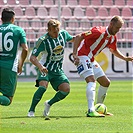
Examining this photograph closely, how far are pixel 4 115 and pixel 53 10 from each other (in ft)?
77.2

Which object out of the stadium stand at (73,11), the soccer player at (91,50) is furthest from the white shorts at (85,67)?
the stadium stand at (73,11)

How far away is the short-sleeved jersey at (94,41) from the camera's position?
11.1m

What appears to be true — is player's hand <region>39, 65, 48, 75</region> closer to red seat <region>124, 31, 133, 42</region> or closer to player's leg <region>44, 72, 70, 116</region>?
player's leg <region>44, 72, 70, 116</region>

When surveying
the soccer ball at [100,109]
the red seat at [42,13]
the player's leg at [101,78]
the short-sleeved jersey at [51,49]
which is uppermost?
the red seat at [42,13]

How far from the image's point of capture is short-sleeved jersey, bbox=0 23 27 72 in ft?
30.8

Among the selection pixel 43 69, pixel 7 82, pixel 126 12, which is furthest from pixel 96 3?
pixel 7 82

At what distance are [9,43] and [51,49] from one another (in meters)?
1.44

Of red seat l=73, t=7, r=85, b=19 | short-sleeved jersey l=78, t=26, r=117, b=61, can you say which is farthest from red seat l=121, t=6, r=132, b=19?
short-sleeved jersey l=78, t=26, r=117, b=61

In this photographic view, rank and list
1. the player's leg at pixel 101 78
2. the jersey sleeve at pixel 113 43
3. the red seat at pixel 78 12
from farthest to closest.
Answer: the red seat at pixel 78 12, the player's leg at pixel 101 78, the jersey sleeve at pixel 113 43

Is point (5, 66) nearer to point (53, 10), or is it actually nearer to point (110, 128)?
point (110, 128)

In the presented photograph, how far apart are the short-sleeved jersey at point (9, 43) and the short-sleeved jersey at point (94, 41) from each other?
196 centimetres

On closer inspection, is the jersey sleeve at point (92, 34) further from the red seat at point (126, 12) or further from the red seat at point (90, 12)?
the red seat at point (126, 12)

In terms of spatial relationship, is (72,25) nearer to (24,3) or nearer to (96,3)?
(24,3)

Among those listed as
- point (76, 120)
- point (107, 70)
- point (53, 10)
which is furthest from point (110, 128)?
point (53, 10)
